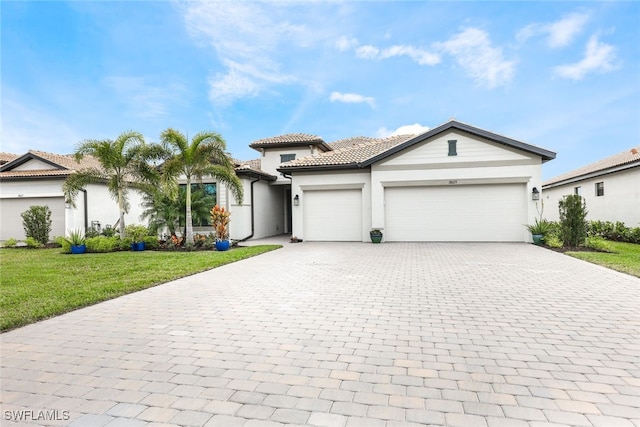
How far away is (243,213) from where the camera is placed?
17.0 m

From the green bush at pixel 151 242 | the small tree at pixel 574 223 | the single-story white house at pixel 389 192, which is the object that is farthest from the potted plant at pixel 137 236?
the small tree at pixel 574 223

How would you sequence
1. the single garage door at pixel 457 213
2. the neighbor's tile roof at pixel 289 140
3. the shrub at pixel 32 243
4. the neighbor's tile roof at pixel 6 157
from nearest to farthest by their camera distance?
the single garage door at pixel 457 213, the shrub at pixel 32 243, the neighbor's tile roof at pixel 6 157, the neighbor's tile roof at pixel 289 140

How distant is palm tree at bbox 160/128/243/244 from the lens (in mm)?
13406

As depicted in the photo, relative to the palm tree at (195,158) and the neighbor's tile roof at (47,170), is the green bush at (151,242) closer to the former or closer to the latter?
the palm tree at (195,158)

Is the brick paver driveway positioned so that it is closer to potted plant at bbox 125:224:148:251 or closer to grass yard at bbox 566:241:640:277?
grass yard at bbox 566:241:640:277

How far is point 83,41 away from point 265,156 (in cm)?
1069

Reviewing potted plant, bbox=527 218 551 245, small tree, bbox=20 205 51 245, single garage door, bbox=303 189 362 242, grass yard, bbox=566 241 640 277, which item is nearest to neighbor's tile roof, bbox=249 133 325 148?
single garage door, bbox=303 189 362 242

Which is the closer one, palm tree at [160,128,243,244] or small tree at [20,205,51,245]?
palm tree at [160,128,243,244]

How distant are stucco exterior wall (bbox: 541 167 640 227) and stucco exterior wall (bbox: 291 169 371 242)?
1240cm

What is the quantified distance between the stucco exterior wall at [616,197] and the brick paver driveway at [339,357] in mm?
12574

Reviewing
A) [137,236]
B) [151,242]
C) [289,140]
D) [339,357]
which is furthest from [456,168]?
[137,236]

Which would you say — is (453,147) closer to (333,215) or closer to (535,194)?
(535,194)

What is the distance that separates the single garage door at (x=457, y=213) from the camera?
14375 mm

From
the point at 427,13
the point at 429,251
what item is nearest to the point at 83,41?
the point at 427,13
